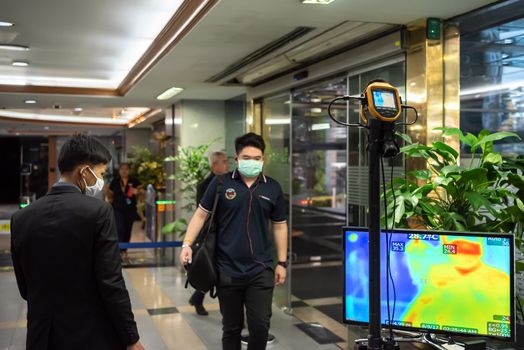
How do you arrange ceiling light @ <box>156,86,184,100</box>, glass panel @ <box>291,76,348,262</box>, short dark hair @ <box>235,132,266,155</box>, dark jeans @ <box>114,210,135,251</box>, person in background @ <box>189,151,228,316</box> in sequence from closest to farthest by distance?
short dark hair @ <box>235,132,266,155</box> < person in background @ <box>189,151,228,316</box> < glass panel @ <box>291,76,348,262</box> < ceiling light @ <box>156,86,184,100</box> < dark jeans @ <box>114,210,135,251</box>

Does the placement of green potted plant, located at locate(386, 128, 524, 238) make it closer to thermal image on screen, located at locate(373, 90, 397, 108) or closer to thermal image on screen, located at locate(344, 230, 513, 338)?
thermal image on screen, located at locate(344, 230, 513, 338)

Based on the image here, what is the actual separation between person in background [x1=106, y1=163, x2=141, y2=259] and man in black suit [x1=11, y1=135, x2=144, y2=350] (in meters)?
5.96

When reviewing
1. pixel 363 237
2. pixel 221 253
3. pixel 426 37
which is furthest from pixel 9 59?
pixel 363 237

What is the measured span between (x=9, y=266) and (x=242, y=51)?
17.0 ft

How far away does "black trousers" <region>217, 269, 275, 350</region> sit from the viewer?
3.13 m

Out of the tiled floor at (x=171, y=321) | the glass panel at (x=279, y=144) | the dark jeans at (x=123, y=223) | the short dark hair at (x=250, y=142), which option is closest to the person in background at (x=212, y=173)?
the tiled floor at (x=171, y=321)

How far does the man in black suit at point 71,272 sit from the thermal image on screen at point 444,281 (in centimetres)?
91

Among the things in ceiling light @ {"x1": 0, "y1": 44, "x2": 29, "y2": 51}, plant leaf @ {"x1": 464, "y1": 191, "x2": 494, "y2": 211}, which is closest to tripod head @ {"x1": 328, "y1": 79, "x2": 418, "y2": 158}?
plant leaf @ {"x1": 464, "y1": 191, "x2": 494, "y2": 211}

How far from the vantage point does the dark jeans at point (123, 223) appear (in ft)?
26.0

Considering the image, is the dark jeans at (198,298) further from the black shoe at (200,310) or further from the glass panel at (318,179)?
the glass panel at (318,179)

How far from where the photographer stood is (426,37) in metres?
3.34

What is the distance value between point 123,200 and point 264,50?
4.24 m

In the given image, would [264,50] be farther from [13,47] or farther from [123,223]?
[123,223]

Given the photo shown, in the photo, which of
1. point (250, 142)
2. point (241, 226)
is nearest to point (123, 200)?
point (250, 142)
